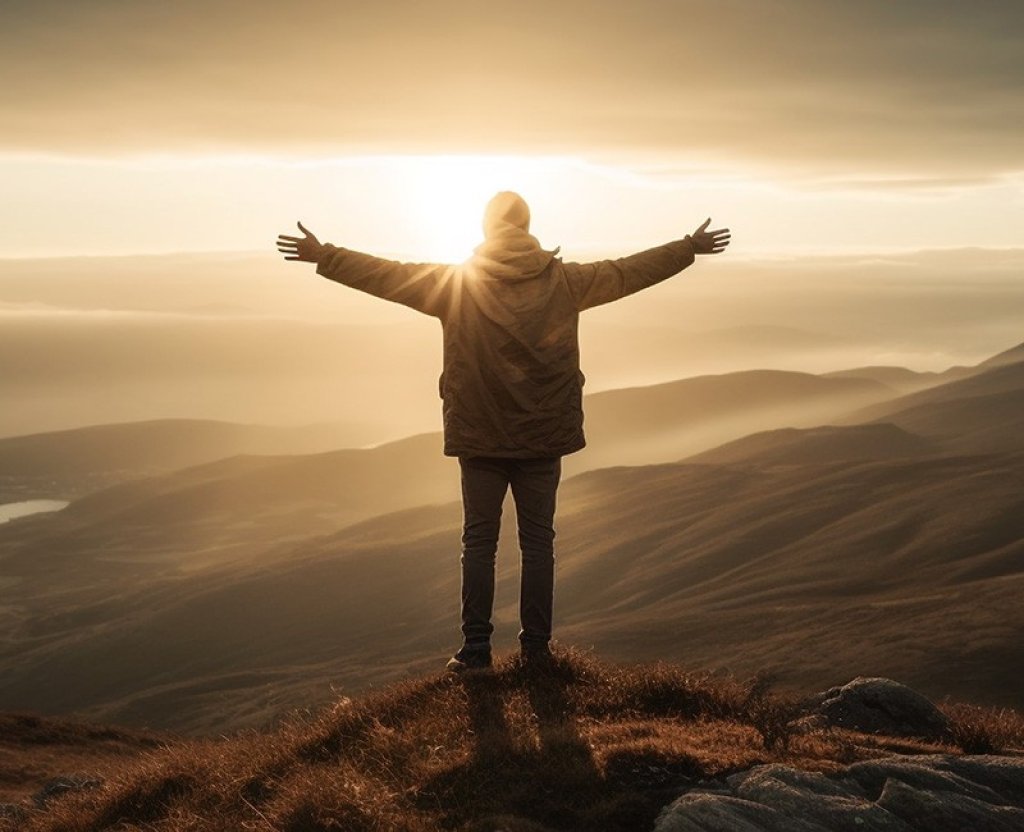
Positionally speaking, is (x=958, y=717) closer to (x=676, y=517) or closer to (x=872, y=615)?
(x=872, y=615)

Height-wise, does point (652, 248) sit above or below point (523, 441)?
above

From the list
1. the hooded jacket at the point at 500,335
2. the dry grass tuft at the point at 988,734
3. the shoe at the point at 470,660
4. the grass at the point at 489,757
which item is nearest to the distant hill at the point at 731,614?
the shoe at the point at 470,660

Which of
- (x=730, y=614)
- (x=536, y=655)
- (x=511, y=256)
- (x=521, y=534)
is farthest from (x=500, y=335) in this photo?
(x=730, y=614)

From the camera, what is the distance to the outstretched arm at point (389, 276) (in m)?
9.90

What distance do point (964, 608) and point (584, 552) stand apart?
8828 cm

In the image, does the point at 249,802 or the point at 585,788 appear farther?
the point at 249,802

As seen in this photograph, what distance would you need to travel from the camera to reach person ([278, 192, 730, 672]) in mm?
9852

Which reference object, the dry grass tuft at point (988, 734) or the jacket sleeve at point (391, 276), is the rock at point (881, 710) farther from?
the jacket sleeve at point (391, 276)

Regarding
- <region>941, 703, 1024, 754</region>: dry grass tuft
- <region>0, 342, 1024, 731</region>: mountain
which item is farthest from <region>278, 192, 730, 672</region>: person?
<region>0, 342, 1024, 731</region>: mountain

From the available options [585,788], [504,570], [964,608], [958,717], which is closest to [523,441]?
[585,788]

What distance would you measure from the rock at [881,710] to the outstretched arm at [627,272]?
13.0 feet

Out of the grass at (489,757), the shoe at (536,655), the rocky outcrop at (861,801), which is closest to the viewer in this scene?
the rocky outcrop at (861,801)

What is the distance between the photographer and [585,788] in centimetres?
735

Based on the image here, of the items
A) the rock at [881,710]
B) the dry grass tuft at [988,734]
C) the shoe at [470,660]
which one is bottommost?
the rock at [881,710]
